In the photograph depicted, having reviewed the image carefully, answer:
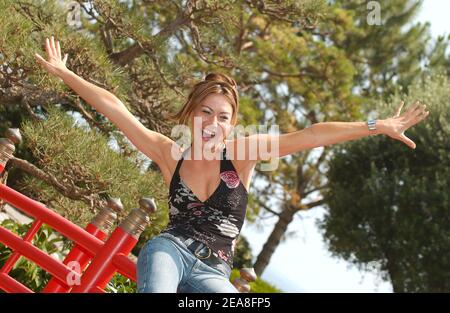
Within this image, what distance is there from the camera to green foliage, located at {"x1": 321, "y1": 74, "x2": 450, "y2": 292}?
37.5 feet

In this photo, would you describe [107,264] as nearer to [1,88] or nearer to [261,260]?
[1,88]

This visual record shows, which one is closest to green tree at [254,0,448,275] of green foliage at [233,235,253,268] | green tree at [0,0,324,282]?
green foliage at [233,235,253,268]

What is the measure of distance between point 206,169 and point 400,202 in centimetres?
Result: 967

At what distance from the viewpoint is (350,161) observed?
1270cm

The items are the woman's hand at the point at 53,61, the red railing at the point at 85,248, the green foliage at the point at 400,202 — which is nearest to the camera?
the red railing at the point at 85,248

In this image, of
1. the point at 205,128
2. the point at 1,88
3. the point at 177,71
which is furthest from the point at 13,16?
the point at 205,128

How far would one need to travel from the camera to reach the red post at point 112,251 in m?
2.60

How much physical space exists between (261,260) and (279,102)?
313cm

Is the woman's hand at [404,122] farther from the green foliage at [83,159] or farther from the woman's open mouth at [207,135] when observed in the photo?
the green foliage at [83,159]

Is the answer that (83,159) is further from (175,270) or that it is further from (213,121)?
(175,270)

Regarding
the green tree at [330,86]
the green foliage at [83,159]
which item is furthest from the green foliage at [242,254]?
the green foliage at [83,159]

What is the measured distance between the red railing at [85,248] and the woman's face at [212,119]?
0.32 metres

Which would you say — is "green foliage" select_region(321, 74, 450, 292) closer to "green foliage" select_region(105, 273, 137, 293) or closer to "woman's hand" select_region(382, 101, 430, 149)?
Result: "green foliage" select_region(105, 273, 137, 293)

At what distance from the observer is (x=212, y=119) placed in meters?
2.62
